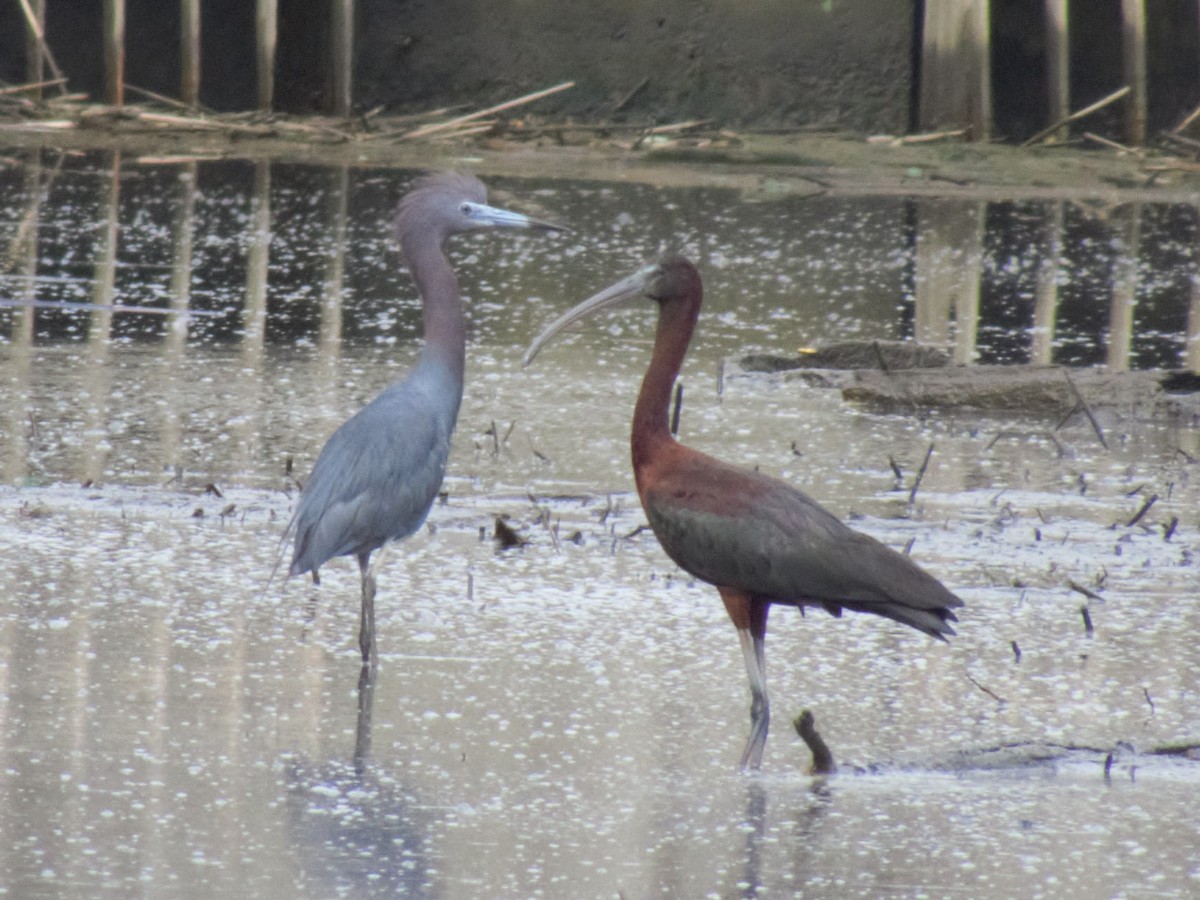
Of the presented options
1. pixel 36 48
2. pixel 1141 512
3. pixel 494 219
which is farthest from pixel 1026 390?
pixel 36 48

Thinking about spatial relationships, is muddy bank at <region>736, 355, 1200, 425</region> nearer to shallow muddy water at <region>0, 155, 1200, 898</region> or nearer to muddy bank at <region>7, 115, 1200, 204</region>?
shallow muddy water at <region>0, 155, 1200, 898</region>

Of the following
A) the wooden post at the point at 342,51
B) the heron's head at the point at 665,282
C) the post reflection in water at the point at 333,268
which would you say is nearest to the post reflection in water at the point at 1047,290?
the post reflection in water at the point at 333,268

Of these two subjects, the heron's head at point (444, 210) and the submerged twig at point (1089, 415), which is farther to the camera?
the submerged twig at point (1089, 415)

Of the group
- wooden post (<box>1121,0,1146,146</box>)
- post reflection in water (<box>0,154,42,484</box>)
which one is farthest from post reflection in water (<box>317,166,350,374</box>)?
wooden post (<box>1121,0,1146,146</box>)

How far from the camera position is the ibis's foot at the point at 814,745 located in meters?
3.63

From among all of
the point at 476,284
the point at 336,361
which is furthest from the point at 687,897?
the point at 476,284

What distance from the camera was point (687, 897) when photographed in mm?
3215

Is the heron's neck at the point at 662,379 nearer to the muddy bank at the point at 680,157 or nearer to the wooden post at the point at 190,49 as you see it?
the muddy bank at the point at 680,157

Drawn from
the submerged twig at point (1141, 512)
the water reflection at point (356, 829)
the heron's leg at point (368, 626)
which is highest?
the submerged twig at point (1141, 512)

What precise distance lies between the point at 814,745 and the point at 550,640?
0.91 metres

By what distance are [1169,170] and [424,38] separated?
510 centimetres

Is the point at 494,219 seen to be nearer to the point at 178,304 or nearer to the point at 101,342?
the point at 101,342

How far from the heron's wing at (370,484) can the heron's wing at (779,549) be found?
582 millimetres

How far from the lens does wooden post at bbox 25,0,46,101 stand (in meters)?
13.9
